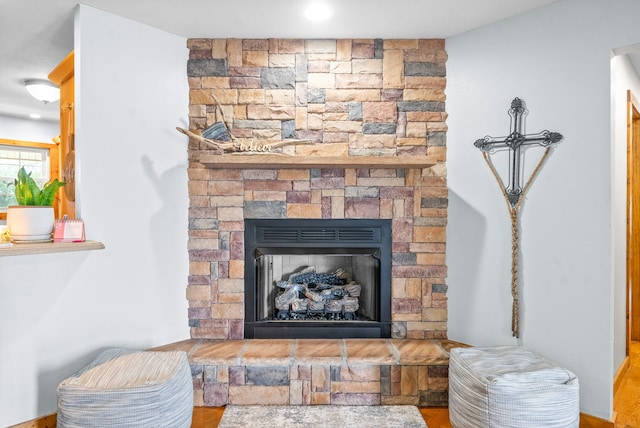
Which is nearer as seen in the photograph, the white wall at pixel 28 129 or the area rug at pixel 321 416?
the area rug at pixel 321 416

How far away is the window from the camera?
4.57 metres

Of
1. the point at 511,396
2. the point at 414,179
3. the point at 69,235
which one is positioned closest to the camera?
the point at 511,396

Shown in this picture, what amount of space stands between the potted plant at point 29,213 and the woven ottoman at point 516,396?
7.27 feet

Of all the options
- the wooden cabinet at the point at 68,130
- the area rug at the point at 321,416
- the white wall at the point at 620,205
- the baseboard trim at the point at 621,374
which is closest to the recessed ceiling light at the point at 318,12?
the wooden cabinet at the point at 68,130

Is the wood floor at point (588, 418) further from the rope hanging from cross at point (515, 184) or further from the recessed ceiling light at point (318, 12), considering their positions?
the recessed ceiling light at point (318, 12)

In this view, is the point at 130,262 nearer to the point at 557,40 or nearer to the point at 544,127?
the point at 544,127

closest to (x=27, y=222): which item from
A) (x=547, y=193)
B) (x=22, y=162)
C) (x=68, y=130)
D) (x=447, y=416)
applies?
(x=68, y=130)

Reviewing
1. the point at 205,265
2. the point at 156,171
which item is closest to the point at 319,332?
the point at 205,265

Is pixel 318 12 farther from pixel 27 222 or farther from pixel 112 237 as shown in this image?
pixel 27 222

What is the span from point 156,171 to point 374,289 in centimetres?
164

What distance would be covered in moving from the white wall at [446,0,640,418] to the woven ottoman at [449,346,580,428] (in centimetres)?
34

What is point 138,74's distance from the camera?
244 centimetres

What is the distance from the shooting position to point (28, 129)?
475 cm

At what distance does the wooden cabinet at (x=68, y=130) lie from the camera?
2.41m
